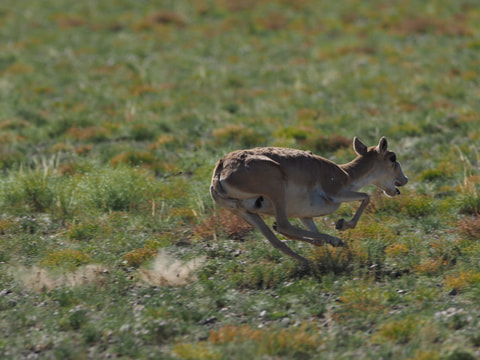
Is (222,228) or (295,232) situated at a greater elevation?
(295,232)

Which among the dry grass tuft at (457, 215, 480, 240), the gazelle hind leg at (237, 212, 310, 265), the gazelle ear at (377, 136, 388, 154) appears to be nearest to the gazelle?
the gazelle hind leg at (237, 212, 310, 265)

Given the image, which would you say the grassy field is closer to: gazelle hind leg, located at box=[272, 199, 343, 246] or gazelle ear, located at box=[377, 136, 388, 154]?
gazelle hind leg, located at box=[272, 199, 343, 246]

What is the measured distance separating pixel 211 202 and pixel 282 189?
355 cm

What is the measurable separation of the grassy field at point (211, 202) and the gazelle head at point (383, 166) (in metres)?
0.71

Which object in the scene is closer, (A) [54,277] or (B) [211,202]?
(A) [54,277]

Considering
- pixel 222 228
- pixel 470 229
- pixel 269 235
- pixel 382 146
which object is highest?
pixel 382 146

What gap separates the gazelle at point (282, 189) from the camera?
8.89m

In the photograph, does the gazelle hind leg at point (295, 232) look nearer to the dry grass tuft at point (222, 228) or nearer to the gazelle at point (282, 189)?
the gazelle at point (282, 189)

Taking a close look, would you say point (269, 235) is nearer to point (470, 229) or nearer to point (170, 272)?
point (170, 272)

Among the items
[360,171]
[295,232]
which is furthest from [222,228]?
[360,171]

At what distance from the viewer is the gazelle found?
889 centimetres

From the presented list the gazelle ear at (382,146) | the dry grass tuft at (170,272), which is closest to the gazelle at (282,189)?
the gazelle ear at (382,146)

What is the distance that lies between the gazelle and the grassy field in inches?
20.4

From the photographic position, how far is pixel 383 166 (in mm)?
10609
